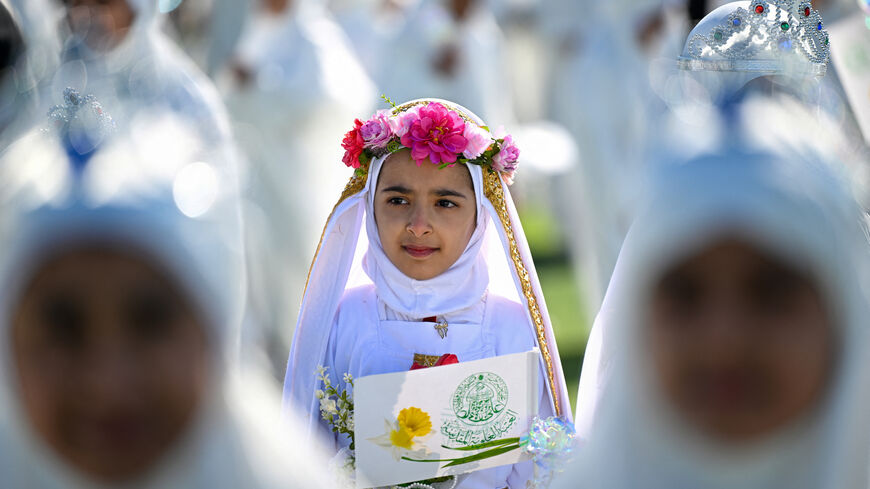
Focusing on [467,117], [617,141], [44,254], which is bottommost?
[44,254]

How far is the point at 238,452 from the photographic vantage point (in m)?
1.56

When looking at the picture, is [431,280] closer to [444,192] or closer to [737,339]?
[444,192]

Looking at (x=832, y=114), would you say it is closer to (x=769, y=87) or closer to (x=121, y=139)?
(x=769, y=87)

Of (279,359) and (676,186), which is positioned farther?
(279,359)

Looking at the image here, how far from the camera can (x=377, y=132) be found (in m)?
3.04

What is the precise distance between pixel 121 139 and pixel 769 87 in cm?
122

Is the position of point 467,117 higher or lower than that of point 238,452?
higher

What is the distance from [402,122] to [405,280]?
0.46 metres

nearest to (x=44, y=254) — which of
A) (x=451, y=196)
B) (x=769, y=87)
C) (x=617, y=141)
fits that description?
(x=769, y=87)

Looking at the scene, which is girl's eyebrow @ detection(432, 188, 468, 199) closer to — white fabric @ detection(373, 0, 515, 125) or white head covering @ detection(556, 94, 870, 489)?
white head covering @ detection(556, 94, 870, 489)

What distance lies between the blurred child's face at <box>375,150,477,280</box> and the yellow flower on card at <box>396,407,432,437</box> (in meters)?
0.53

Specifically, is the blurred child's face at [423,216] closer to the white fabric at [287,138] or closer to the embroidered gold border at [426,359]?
the embroidered gold border at [426,359]

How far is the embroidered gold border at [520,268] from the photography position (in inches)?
119

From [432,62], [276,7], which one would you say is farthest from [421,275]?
[432,62]
